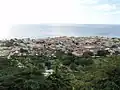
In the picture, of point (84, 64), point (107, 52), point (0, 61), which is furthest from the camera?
point (107, 52)

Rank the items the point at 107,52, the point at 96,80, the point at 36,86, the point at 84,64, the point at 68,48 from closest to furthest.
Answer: the point at 36,86
the point at 96,80
the point at 84,64
the point at 107,52
the point at 68,48

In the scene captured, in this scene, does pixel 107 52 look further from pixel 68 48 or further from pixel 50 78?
pixel 50 78

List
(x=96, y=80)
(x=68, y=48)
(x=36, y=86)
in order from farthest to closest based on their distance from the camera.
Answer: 1. (x=68, y=48)
2. (x=96, y=80)
3. (x=36, y=86)

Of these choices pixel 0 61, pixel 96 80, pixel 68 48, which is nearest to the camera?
pixel 96 80

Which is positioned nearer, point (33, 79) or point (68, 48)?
point (33, 79)

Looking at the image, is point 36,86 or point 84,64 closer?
point 36,86

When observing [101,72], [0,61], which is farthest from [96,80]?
[0,61]

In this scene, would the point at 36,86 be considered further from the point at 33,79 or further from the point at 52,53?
the point at 52,53

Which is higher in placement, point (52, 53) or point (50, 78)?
point (50, 78)

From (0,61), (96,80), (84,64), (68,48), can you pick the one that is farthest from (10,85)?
(68,48)
